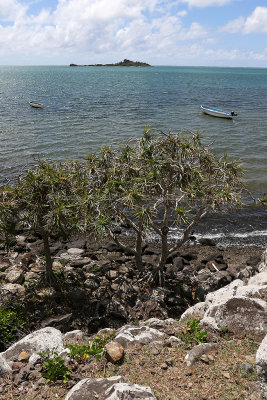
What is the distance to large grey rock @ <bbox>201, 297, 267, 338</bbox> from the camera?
686 centimetres

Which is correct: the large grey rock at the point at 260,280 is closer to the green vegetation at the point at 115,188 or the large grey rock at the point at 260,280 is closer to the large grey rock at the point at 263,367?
the green vegetation at the point at 115,188

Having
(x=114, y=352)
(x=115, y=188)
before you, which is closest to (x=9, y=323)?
(x=114, y=352)

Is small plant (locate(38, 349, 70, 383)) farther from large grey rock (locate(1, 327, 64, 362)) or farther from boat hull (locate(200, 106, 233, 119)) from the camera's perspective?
boat hull (locate(200, 106, 233, 119))

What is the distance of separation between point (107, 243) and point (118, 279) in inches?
179

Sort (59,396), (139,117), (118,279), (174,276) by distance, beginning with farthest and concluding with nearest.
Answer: (139,117) → (174,276) → (118,279) → (59,396)

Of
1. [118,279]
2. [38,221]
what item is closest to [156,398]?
[38,221]

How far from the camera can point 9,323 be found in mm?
9516

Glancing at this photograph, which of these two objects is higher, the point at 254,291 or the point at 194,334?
the point at 254,291

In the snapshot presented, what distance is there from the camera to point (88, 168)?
11289mm

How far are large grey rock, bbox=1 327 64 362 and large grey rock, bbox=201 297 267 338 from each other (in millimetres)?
3220

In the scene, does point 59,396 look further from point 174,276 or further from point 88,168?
point 174,276

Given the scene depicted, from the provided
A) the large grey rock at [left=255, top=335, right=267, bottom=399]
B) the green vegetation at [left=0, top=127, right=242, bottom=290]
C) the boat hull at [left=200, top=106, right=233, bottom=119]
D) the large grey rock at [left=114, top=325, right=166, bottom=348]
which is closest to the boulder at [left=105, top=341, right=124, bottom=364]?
the large grey rock at [left=114, top=325, right=166, bottom=348]

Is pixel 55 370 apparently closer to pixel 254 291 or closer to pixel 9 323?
pixel 9 323

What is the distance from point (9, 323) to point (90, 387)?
193 inches
